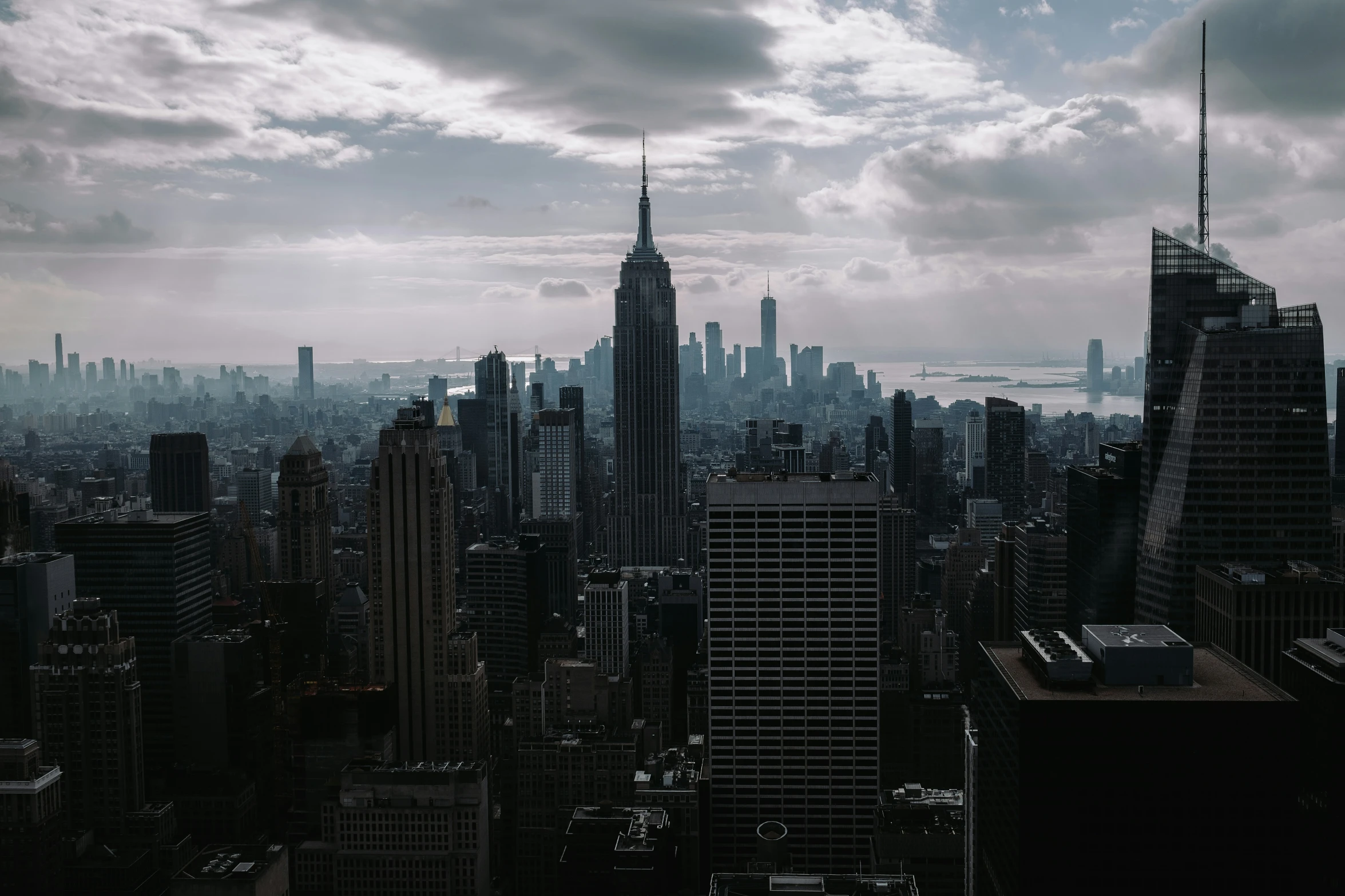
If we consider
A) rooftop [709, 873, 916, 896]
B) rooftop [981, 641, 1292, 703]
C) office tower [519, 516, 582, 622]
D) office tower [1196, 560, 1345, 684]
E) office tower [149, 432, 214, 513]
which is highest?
office tower [149, 432, 214, 513]

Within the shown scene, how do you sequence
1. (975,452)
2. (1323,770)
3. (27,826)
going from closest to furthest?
(1323,770) → (27,826) → (975,452)

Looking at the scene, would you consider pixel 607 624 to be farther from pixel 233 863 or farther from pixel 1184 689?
pixel 1184 689

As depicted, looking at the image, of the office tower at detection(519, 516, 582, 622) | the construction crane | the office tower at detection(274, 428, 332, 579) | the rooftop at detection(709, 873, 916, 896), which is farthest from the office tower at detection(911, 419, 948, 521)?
the rooftop at detection(709, 873, 916, 896)

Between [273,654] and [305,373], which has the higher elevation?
[305,373]

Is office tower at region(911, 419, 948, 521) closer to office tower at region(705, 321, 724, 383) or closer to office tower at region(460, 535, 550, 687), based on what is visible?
office tower at region(705, 321, 724, 383)

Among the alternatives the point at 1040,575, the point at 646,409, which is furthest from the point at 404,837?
the point at 646,409

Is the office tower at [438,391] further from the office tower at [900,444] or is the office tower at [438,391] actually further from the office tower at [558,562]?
the office tower at [900,444]

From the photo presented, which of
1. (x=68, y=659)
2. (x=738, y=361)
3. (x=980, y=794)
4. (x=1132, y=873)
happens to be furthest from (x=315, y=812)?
(x=738, y=361)
